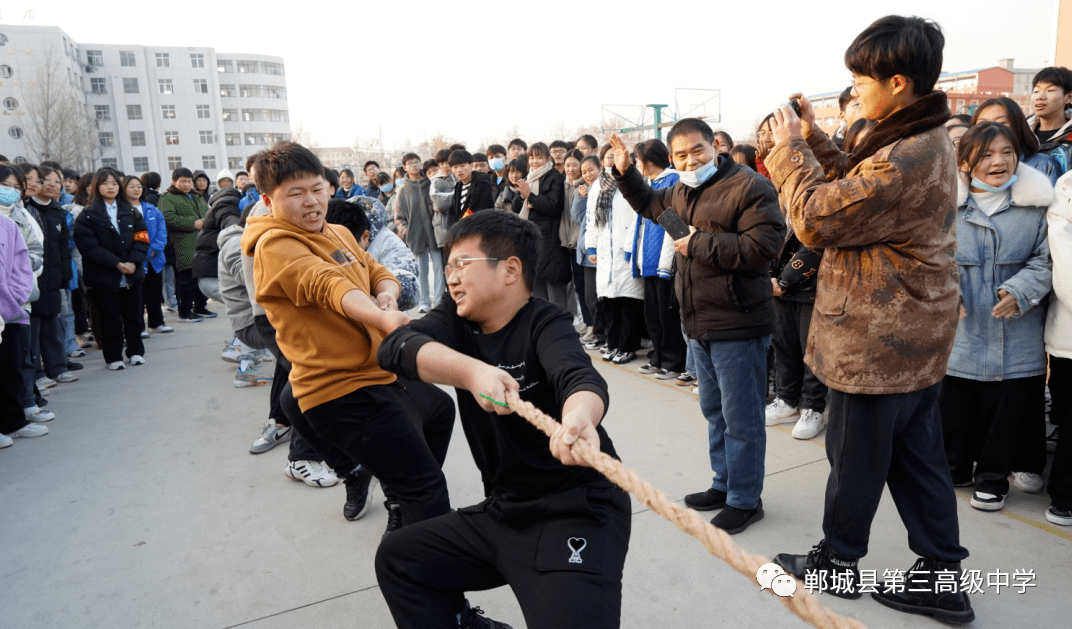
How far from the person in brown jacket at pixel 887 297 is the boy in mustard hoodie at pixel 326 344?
150 centimetres

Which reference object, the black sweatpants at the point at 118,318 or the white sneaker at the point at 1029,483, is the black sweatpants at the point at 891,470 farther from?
the black sweatpants at the point at 118,318

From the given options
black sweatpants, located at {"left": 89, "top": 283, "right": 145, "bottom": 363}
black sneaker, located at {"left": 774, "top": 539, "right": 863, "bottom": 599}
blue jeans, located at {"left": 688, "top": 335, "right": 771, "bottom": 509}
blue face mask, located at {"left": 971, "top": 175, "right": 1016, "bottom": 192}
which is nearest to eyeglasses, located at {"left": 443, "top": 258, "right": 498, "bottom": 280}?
blue jeans, located at {"left": 688, "top": 335, "right": 771, "bottom": 509}

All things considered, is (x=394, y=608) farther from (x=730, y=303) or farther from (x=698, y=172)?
(x=698, y=172)

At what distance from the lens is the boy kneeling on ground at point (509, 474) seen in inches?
62.7

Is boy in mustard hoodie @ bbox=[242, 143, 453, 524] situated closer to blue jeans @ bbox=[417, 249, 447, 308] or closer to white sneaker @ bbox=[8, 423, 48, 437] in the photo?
white sneaker @ bbox=[8, 423, 48, 437]

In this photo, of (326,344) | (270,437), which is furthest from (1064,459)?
(270,437)

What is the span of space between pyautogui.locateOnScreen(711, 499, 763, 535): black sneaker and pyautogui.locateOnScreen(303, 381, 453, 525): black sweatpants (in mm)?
1330

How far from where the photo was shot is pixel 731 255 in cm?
296

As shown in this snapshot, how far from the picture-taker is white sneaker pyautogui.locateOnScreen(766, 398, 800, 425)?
4.41 m

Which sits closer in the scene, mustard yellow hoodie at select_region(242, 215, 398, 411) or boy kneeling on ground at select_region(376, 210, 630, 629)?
boy kneeling on ground at select_region(376, 210, 630, 629)

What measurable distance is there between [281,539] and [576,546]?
2118 mm

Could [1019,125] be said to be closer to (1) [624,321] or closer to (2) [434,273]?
(1) [624,321]

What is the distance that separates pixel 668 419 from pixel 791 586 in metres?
3.54

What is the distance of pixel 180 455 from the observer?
4.33m
